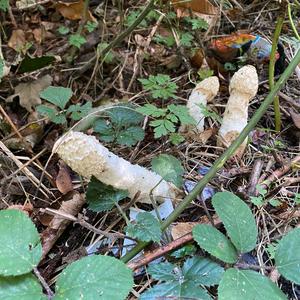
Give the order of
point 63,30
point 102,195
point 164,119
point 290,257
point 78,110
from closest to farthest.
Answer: point 290,257
point 102,195
point 164,119
point 78,110
point 63,30

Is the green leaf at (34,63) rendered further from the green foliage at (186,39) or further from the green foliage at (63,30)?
the green foliage at (186,39)

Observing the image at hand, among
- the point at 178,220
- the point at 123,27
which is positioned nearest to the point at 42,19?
the point at 123,27

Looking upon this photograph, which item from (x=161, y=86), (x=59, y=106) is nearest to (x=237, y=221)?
(x=161, y=86)

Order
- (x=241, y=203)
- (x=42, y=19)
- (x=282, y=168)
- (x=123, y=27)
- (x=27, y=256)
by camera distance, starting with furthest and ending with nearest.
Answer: (x=42, y=19), (x=123, y=27), (x=282, y=168), (x=241, y=203), (x=27, y=256)

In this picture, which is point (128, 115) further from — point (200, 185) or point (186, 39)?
point (186, 39)

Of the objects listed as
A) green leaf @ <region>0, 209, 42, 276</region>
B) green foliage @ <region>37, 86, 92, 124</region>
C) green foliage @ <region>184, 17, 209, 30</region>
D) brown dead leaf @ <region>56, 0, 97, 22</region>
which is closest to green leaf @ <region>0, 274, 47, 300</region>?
green leaf @ <region>0, 209, 42, 276</region>

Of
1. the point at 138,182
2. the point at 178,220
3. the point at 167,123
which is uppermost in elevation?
the point at 167,123

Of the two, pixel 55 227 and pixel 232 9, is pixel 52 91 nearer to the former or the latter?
pixel 55 227
